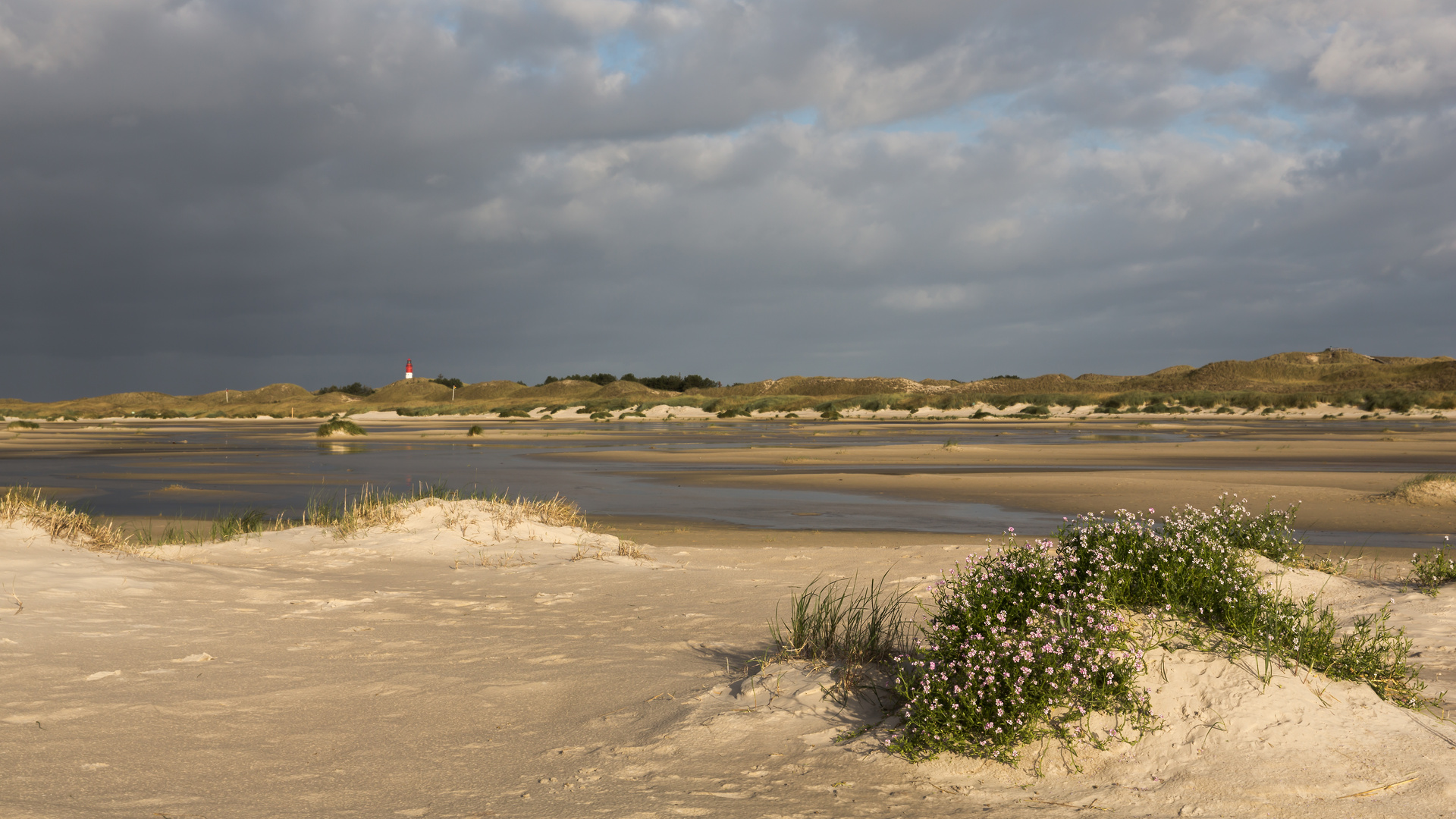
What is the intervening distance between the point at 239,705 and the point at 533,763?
189cm

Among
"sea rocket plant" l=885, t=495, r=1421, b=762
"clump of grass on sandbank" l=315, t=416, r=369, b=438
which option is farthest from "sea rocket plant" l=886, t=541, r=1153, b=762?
"clump of grass on sandbank" l=315, t=416, r=369, b=438

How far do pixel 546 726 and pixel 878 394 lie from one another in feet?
273

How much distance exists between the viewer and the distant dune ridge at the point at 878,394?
70.2m

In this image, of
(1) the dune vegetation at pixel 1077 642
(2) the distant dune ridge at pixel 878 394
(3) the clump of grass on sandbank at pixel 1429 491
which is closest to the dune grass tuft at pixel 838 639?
(1) the dune vegetation at pixel 1077 642

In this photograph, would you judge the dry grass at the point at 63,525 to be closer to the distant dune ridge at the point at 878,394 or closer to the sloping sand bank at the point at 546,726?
the sloping sand bank at the point at 546,726

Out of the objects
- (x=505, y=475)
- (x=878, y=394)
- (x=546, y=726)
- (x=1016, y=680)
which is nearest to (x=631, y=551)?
(x=546, y=726)

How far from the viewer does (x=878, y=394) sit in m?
86.2

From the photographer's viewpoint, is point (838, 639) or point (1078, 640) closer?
point (1078, 640)

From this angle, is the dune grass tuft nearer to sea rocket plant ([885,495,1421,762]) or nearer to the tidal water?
sea rocket plant ([885,495,1421,762])

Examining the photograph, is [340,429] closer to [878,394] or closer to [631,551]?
[631,551]

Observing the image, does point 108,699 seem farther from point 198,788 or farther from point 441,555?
point 441,555

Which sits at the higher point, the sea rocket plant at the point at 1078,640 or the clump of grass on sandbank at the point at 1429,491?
the sea rocket plant at the point at 1078,640

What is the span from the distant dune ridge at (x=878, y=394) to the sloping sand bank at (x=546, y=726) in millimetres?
58352

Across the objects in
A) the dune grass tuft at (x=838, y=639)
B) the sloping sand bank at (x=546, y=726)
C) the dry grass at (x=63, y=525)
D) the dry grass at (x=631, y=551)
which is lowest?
the dry grass at (x=631, y=551)
